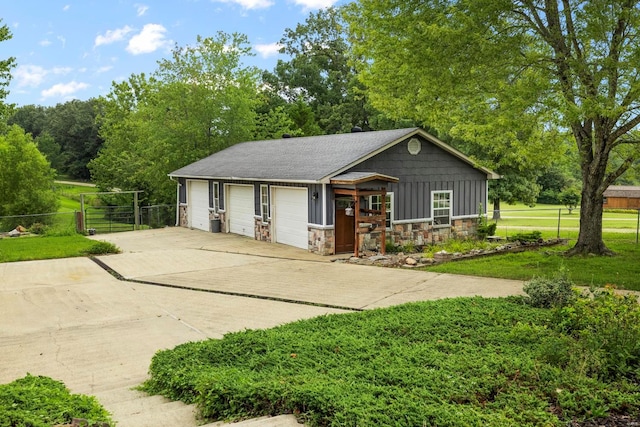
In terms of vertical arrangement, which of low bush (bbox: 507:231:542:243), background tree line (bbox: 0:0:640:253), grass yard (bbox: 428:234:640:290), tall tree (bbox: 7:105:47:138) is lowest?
grass yard (bbox: 428:234:640:290)

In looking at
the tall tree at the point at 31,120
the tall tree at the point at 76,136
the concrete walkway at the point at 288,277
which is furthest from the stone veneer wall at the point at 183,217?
the tall tree at the point at 31,120

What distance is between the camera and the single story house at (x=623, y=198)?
4909 centimetres

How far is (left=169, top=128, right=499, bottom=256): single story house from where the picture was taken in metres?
15.5

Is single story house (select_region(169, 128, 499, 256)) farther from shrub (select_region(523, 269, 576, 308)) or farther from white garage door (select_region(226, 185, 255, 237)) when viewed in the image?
shrub (select_region(523, 269, 576, 308))

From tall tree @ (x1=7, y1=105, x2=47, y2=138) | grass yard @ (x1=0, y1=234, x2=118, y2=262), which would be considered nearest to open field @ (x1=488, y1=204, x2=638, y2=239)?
grass yard @ (x1=0, y1=234, x2=118, y2=262)

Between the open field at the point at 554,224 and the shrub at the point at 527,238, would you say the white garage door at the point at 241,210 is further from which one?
the open field at the point at 554,224

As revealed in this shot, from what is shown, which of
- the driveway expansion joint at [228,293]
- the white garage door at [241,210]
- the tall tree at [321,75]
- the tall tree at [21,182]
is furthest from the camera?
the tall tree at [321,75]

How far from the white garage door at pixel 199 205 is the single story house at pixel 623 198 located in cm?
4023

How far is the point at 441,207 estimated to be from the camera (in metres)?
18.2

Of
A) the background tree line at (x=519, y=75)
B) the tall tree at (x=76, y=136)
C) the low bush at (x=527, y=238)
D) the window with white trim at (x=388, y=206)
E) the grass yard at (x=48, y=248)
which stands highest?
the tall tree at (x=76, y=136)

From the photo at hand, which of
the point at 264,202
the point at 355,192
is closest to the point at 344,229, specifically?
the point at 355,192

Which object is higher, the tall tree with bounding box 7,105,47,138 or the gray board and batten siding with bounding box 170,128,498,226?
the tall tree with bounding box 7,105,47,138

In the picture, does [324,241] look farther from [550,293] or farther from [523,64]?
[550,293]

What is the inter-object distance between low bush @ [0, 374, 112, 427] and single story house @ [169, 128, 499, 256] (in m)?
11.0
